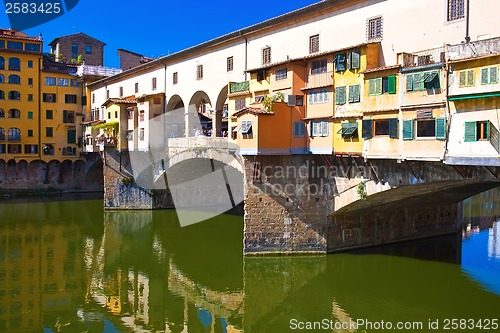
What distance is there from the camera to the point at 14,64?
50.9 meters

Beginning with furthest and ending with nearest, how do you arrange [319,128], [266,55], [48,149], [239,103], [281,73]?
[48,149]
[239,103]
[266,55]
[281,73]
[319,128]

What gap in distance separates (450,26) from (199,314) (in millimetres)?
14230

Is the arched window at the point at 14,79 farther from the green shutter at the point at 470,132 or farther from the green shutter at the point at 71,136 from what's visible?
the green shutter at the point at 470,132

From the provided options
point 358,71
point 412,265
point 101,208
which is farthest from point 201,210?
point 358,71

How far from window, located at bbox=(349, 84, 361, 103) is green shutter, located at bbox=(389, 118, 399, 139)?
2079 mm

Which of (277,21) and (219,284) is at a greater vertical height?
(277,21)

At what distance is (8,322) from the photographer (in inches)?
668

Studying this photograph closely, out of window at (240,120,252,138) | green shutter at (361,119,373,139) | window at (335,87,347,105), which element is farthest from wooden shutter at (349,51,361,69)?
window at (240,120,252,138)

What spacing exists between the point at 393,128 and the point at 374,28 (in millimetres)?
4757

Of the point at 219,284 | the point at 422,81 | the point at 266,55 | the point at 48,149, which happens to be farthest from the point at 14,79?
the point at 422,81

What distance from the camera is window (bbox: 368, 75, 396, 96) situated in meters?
18.6

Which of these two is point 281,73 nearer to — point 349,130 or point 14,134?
point 349,130

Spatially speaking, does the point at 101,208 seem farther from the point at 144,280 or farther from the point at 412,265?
the point at 412,265

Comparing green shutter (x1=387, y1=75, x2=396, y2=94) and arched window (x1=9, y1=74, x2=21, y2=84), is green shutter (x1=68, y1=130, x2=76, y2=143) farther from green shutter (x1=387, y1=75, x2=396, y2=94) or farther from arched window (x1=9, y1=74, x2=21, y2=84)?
green shutter (x1=387, y1=75, x2=396, y2=94)
